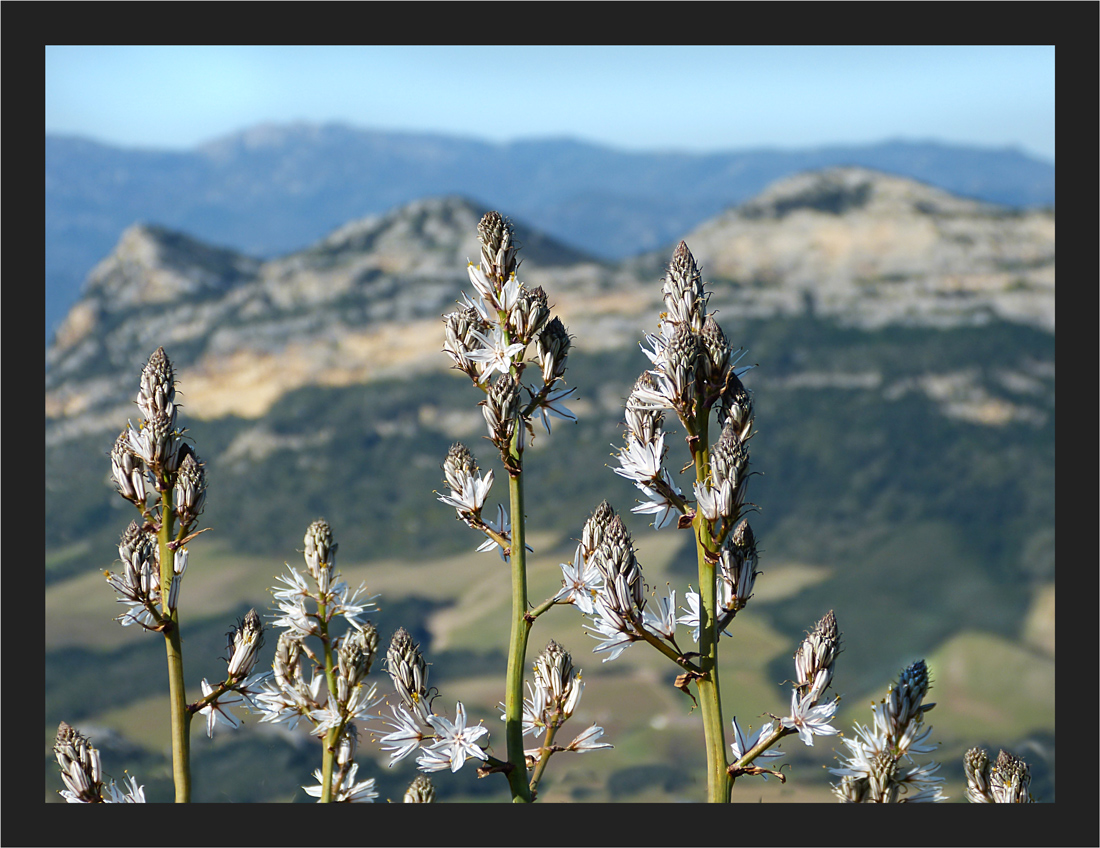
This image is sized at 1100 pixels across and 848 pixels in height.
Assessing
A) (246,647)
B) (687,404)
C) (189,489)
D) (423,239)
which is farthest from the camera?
(423,239)

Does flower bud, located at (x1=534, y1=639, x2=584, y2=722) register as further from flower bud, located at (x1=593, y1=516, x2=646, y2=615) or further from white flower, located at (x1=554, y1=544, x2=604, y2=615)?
flower bud, located at (x1=593, y1=516, x2=646, y2=615)

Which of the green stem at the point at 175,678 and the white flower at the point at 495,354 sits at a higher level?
the white flower at the point at 495,354

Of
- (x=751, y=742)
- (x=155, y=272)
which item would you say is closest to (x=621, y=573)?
(x=751, y=742)

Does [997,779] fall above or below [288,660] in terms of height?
below

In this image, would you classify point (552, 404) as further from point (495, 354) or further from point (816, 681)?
point (816, 681)

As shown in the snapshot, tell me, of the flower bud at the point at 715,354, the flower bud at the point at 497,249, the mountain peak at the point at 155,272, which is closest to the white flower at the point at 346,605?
the flower bud at the point at 497,249

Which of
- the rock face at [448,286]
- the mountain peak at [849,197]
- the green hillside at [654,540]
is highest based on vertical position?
the mountain peak at [849,197]

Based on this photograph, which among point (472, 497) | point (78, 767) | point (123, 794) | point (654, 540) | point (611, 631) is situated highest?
point (472, 497)

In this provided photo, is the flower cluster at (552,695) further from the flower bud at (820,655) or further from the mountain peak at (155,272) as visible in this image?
the mountain peak at (155,272)
